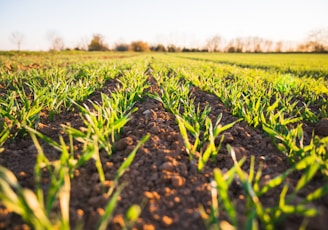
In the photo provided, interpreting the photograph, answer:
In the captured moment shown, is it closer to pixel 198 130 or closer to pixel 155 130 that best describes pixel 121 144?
pixel 155 130

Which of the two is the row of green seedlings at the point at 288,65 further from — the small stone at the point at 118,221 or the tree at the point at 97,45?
the tree at the point at 97,45

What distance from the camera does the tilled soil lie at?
0.98 meters

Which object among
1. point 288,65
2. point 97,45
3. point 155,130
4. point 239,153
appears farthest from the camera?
point 97,45

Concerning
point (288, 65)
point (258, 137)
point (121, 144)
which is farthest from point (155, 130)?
point (288, 65)

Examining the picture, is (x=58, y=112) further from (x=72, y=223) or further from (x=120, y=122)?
(x=72, y=223)

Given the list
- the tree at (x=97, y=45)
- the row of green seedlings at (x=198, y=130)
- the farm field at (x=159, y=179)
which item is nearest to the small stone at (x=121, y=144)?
the farm field at (x=159, y=179)

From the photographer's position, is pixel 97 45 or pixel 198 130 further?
pixel 97 45

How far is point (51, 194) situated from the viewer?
851 mm

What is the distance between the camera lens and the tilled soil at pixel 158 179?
3.22ft

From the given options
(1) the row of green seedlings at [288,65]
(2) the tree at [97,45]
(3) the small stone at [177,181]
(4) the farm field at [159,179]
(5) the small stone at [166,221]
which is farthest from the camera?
(2) the tree at [97,45]

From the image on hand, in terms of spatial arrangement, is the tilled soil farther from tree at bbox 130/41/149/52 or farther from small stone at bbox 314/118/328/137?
tree at bbox 130/41/149/52

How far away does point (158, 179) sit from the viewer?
1.26 m

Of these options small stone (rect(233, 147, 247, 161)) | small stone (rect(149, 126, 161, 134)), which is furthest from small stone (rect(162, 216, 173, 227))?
small stone (rect(149, 126, 161, 134))

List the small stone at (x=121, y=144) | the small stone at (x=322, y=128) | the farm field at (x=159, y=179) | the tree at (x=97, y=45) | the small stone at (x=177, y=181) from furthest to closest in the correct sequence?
the tree at (x=97, y=45) → the small stone at (x=322, y=128) → the small stone at (x=121, y=144) → the small stone at (x=177, y=181) → the farm field at (x=159, y=179)
